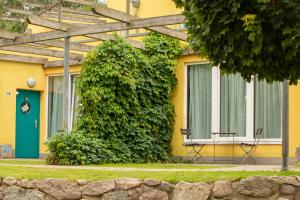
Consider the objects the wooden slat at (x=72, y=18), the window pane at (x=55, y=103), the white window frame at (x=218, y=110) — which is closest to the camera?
the white window frame at (x=218, y=110)

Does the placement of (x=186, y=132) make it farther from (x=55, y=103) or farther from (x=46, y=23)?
(x=55, y=103)

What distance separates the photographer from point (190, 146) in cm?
1579

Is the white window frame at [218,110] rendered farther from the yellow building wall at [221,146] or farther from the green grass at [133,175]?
the green grass at [133,175]

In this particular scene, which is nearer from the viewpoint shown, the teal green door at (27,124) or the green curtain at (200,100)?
the green curtain at (200,100)

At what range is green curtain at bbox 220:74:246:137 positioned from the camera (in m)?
15.2

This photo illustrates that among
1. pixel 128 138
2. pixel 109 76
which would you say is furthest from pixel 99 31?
pixel 128 138

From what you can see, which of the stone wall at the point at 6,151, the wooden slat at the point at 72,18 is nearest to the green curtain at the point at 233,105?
the wooden slat at the point at 72,18

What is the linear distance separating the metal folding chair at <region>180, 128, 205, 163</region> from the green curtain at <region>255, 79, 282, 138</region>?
1602 mm

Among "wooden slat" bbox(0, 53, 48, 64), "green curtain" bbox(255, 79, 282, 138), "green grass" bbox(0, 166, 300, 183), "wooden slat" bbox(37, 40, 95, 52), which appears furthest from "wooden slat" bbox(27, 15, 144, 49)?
"green grass" bbox(0, 166, 300, 183)

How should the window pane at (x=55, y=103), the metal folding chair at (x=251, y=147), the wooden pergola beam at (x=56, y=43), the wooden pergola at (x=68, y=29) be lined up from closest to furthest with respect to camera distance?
the wooden pergola at (x=68, y=29), the metal folding chair at (x=251, y=147), the wooden pergola beam at (x=56, y=43), the window pane at (x=55, y=103)

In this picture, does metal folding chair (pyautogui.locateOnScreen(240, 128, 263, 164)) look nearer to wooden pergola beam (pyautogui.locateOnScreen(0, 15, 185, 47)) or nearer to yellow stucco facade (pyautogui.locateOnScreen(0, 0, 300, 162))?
yellow stucco facade (pyautogui.locateOnScreen(0, 0, 300, 162))

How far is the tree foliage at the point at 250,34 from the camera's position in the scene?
642 cm

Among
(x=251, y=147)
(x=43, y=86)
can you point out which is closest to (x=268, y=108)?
(x=251, y=147)

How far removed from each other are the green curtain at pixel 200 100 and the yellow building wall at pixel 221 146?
0.68 ft
